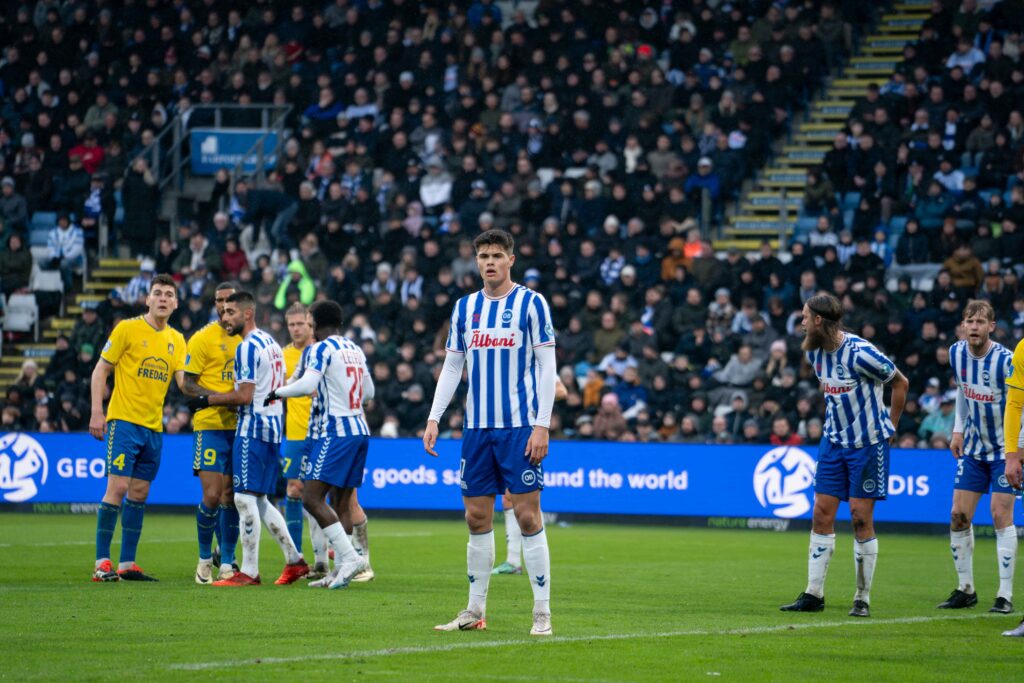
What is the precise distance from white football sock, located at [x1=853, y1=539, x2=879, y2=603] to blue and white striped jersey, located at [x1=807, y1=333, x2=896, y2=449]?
764 mm

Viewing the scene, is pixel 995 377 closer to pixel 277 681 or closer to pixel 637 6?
pixel 277 681

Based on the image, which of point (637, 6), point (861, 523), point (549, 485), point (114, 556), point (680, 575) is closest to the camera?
point (861, 523)

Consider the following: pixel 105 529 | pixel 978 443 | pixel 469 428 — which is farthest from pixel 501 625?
pixel 105 529

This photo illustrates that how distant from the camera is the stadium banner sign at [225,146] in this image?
3269 centimetres

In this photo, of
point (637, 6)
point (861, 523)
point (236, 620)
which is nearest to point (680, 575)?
point (861, 523)

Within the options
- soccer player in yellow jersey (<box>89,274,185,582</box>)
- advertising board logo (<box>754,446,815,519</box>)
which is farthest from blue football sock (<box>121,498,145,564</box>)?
advertising board logo (<box>754,446,815,519</box>)

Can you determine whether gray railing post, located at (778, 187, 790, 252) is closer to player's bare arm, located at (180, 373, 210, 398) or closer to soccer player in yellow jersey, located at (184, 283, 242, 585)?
soccer player in yellow jersey, located at (184, 283, 242, 585)

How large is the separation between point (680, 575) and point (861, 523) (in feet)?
11.5

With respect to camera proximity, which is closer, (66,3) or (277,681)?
(277,681)

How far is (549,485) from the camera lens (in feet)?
76.2

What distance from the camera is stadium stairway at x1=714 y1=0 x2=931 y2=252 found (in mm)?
27984

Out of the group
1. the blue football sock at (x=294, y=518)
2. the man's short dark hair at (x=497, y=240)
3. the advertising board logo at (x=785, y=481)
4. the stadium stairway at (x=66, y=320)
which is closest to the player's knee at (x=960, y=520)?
the man's short dark hair at (x=497, y=240)

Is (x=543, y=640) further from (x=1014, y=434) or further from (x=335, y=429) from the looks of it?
(x=335, y=429)

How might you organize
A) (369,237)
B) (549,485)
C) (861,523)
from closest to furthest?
(861,523)
(549,485)
(369,237)
